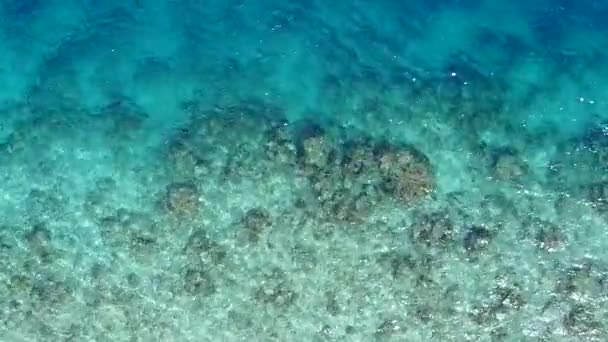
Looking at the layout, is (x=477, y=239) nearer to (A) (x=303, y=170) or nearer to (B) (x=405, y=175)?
(B) (x=405, y=175)

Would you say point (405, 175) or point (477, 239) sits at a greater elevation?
point (405, 175)

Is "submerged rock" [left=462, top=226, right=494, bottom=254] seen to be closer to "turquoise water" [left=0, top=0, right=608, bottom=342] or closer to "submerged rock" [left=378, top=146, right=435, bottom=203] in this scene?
"turquoise water" [left=0, top=0, right=608, bottom=342]

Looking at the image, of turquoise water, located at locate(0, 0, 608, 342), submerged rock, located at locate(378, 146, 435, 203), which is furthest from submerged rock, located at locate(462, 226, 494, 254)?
submerged rock, located at locate(378, 146, 435, 203)

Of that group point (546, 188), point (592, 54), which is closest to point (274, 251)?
point (546, 188)

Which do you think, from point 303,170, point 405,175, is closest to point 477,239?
point 405,175

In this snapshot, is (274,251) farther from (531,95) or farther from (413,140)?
(531,95)

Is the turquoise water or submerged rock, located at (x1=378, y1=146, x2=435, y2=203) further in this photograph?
submerged rock, located at (x1=378, y1=146, x2=435, y2=203)

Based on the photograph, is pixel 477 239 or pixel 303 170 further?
pixel 303 170

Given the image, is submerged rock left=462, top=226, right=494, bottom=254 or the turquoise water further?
submerged rock left=462, top=226, right=494, bottom=254

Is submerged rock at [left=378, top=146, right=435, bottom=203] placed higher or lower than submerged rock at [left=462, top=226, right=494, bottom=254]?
higher
